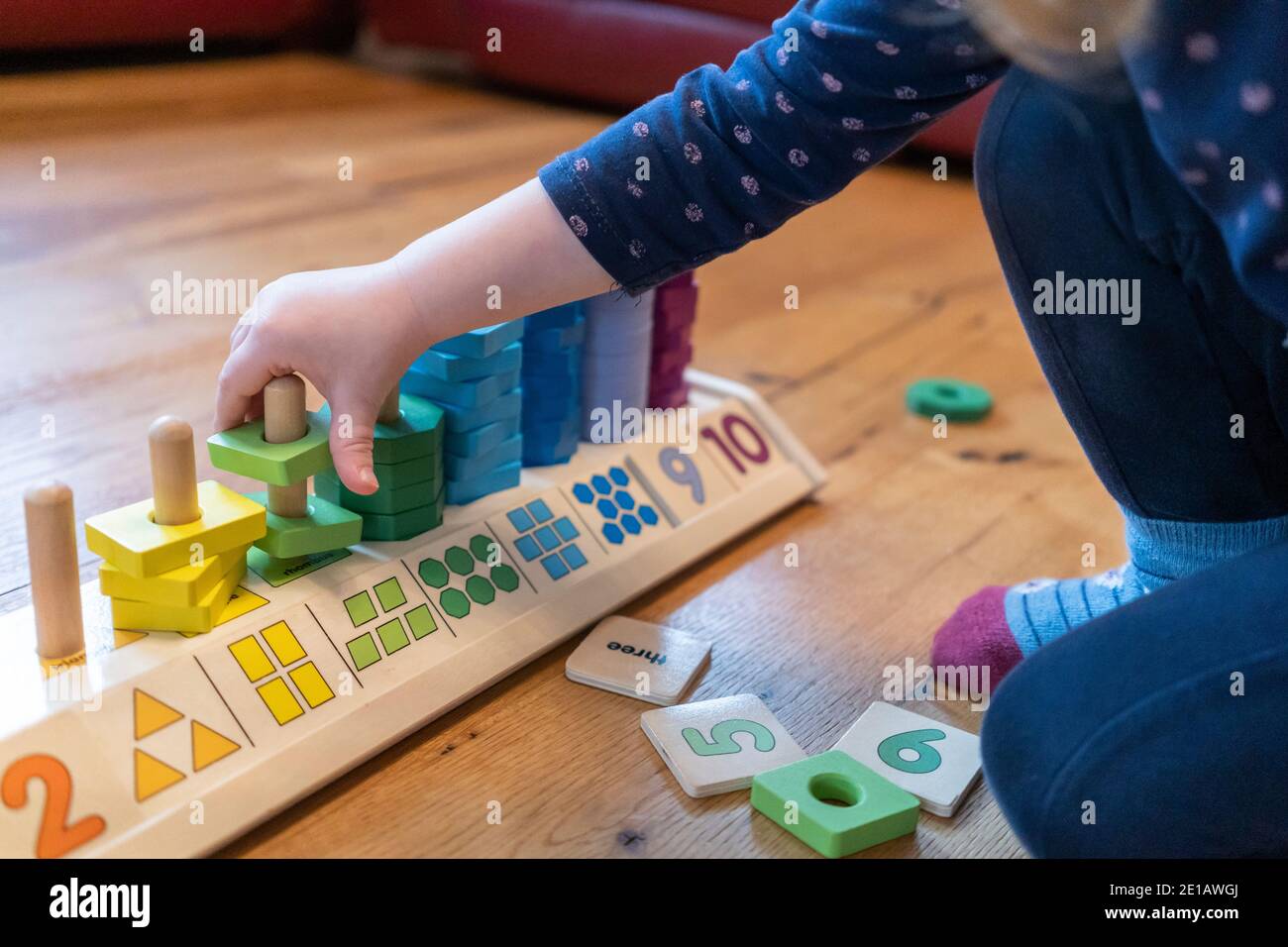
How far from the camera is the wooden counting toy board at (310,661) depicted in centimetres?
61

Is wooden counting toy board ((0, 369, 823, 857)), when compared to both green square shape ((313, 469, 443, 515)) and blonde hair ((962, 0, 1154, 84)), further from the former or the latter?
blonde hair ((962, 0, 1154, 84))

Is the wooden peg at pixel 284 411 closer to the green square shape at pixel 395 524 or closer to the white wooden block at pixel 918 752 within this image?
the green square shape at pixel 395 524

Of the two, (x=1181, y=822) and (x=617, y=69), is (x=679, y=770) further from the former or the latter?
(x=617, y=69)

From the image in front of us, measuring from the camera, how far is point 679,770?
0.73 m

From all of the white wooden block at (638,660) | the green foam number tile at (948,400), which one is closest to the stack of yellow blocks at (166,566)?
the white wooden block at (638,660)

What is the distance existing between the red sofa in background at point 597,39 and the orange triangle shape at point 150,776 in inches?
69.5

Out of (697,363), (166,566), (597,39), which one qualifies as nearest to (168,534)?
(166,566)

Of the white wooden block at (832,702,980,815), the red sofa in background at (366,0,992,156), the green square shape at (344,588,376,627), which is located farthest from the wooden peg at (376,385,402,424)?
the red sofa in background at (366,0,992,156)

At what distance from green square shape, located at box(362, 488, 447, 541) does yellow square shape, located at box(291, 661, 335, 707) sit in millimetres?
117

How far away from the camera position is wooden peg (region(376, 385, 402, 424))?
2.59ft

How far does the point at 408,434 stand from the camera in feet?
2.57

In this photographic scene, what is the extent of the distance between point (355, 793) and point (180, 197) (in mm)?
1210

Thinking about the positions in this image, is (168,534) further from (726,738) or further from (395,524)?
(726,738)
